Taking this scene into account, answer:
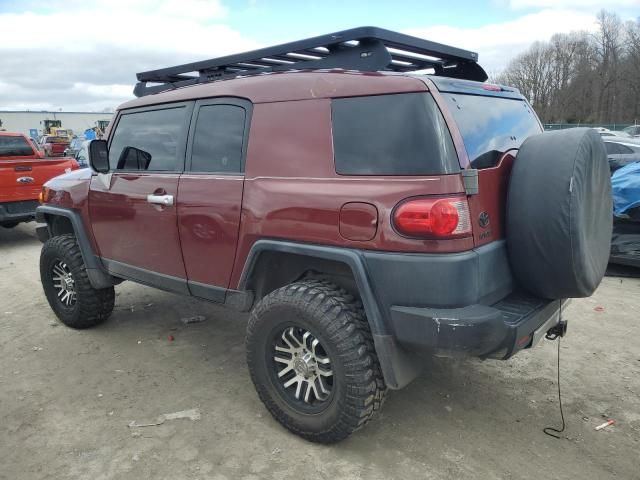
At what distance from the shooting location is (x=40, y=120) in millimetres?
66312

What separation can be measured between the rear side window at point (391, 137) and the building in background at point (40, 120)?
6393cm

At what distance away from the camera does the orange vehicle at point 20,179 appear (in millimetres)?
8086

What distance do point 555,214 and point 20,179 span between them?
8451mm

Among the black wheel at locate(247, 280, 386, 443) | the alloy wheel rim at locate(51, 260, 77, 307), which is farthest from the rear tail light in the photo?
the alloy wheel rim at locate(51, 260, 77, 307)

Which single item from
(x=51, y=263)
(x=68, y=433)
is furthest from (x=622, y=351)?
(x=51, y=263)

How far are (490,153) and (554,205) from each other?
1.45 feet

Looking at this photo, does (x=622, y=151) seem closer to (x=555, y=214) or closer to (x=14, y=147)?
(x=555, y=214)

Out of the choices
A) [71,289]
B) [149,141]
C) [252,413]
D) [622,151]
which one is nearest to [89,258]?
[71,289]

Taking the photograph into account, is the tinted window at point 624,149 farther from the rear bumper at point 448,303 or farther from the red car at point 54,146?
the red car at point 54,146

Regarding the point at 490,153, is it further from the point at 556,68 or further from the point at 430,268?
the point at 556,68

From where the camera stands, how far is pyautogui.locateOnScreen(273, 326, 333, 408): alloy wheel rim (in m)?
2.72

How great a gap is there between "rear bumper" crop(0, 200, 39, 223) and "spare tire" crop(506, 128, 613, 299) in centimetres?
814

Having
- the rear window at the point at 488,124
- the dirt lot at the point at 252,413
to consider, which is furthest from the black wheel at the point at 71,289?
the rear window at the point at 488,124

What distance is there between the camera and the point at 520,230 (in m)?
2.51
